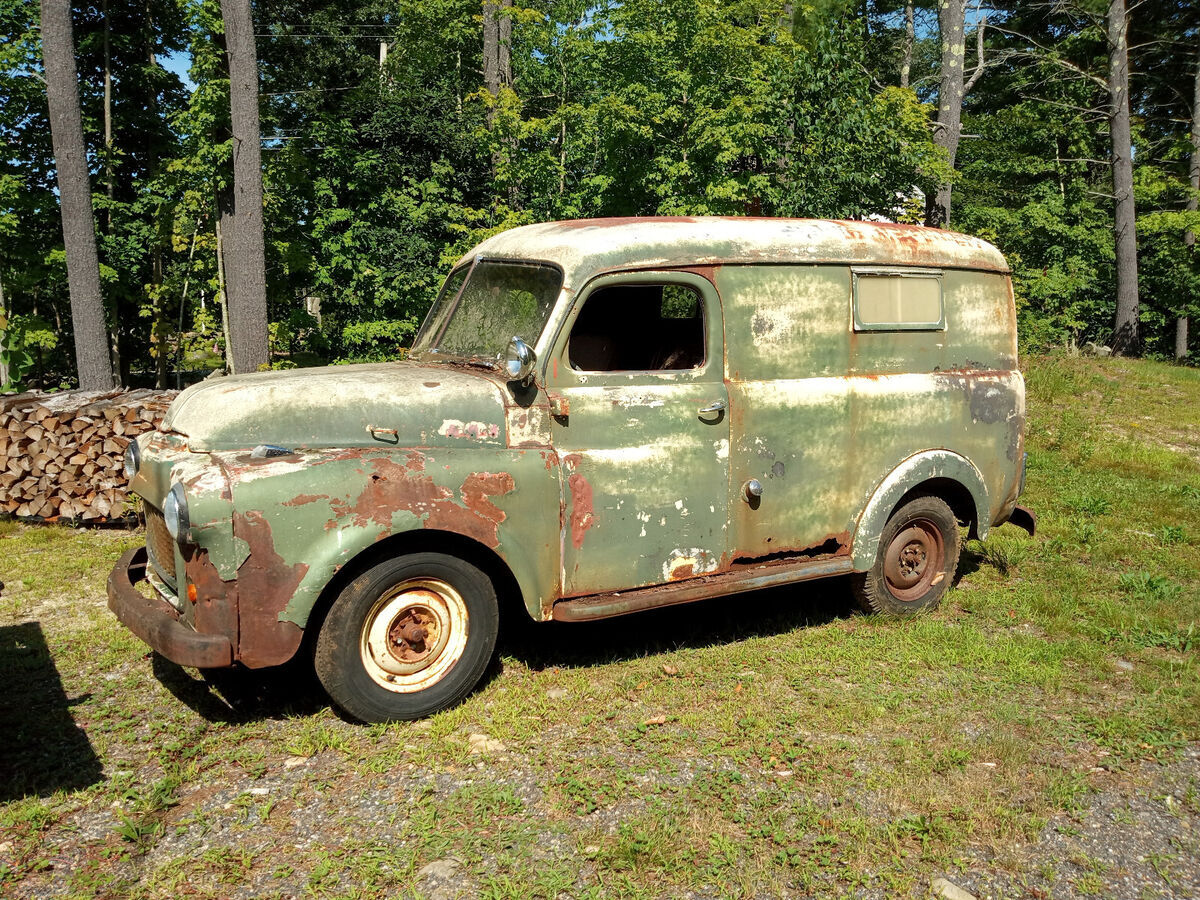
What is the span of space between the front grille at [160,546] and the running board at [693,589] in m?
1.84

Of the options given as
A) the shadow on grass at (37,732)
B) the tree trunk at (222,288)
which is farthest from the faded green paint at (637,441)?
the tree trunk at (222,288)

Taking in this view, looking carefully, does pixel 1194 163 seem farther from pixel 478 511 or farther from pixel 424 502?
pixel 424 502

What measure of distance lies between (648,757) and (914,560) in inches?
106

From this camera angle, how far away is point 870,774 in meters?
4.02

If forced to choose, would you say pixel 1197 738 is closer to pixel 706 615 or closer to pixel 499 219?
pixel 706 615

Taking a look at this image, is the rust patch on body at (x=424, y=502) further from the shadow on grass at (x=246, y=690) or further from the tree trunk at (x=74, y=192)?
the tree trunk at (x=74, y=192)

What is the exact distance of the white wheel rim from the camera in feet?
14.1

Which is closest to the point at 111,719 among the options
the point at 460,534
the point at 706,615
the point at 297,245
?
the point at 460,534

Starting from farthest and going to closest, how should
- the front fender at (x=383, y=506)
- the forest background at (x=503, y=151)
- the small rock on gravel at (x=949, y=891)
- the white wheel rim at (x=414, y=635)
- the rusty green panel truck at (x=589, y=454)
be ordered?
the forest background at (x=503, y=151) < the white wheel rim at (x=414, y=635) < the rusty green panel truck at (x=589, y=454) < the front fender at (x=383, y=506) < the small rock on gravel at (x=949, y=891)

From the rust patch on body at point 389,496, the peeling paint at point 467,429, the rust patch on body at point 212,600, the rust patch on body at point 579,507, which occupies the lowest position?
the rust patch on body at point 212,600

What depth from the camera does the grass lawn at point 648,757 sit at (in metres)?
3.36

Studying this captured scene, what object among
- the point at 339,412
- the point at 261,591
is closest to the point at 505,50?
the point at 339,412

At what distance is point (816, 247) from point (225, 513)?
350 centimetres

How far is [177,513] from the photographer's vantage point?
388 centimetres
